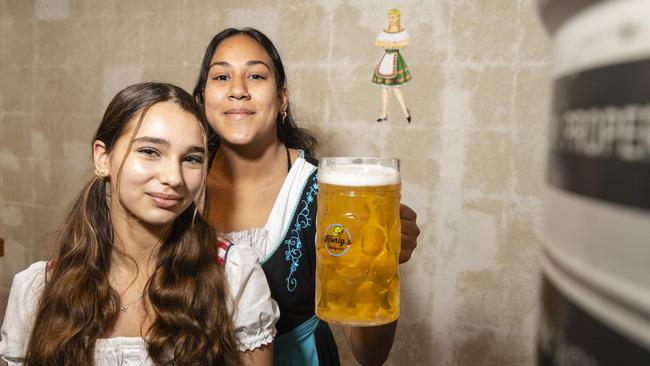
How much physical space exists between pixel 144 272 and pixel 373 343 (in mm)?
486

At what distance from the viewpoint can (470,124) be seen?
6.30ft

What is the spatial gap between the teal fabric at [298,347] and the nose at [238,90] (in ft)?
1.78

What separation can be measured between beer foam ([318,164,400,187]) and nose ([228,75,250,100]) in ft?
2.12

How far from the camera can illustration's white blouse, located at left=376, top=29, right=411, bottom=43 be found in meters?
1.99

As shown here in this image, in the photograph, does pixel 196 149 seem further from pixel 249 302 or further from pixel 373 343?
pixel 373 343

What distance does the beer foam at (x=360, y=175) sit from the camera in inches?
27.0

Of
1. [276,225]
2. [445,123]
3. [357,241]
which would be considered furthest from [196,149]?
[445,123]

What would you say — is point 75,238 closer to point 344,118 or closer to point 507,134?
point 344,118

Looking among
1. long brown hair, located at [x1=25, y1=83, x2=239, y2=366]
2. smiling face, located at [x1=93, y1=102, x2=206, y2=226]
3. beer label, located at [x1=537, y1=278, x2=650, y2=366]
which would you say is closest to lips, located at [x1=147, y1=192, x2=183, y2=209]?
smiling face, located at [x1=93, y1=102, x2=206, y2=226]

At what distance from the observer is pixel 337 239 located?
0.68 meters

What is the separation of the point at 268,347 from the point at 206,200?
1.35 feet

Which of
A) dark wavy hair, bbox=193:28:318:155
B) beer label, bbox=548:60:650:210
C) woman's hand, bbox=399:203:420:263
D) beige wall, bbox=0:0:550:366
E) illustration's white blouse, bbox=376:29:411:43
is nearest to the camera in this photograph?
beer label, bbox=548:60:650:210

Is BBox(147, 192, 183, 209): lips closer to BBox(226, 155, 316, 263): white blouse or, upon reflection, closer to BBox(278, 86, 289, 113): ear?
BBox(226, 155, 316, 263): white blouse

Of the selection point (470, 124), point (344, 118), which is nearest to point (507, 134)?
point (470, 124)
